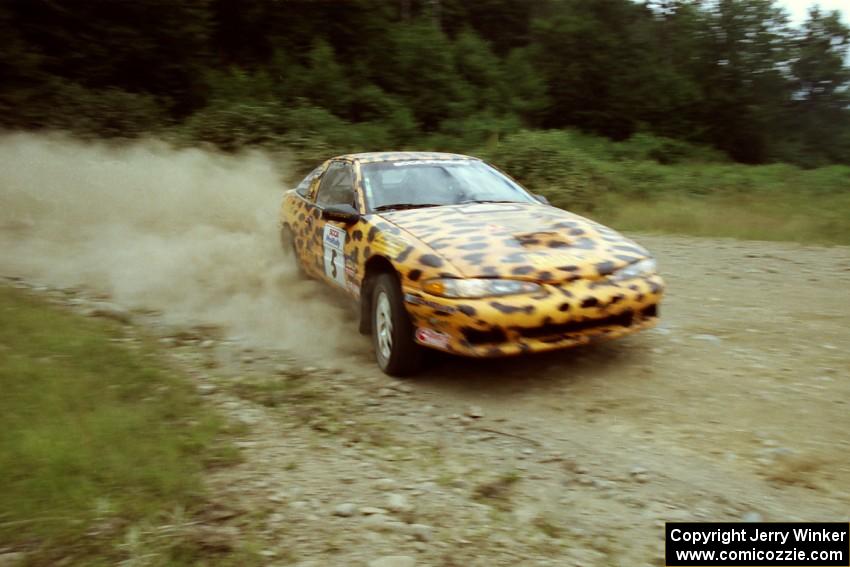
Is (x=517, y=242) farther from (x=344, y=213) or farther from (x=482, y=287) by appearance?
(x=344, y=213)

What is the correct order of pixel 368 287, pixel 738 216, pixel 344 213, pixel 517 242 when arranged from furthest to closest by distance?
1. pixel 738 216
2. pixel 344 213
3. pixel 368 287
4. pixel 517 242

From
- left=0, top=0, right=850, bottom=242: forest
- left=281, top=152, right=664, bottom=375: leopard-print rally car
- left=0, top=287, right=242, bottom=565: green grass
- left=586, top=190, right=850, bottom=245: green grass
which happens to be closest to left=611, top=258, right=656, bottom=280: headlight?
left=281, top=152, right=664, bottom=375: leopard-print rally car

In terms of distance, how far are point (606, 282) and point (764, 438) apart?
1252mm

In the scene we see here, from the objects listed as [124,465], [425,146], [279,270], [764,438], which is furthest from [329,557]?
[425,146]

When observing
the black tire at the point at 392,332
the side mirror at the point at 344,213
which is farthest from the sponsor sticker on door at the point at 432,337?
the side mirror at the point at 344,213

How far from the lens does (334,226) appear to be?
5750 millimetres

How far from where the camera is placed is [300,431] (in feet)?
12.7

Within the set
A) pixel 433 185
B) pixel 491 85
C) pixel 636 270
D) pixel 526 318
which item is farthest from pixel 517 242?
pixel 491 85

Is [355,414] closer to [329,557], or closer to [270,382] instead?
[270,382]

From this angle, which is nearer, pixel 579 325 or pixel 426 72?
pixel 579 325

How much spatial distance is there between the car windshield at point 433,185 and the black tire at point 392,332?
874mm

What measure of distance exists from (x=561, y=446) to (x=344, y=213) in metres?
2.51

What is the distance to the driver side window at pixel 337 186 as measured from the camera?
5.84 m

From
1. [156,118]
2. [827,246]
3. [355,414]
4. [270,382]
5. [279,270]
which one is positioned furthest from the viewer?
[156,118]
